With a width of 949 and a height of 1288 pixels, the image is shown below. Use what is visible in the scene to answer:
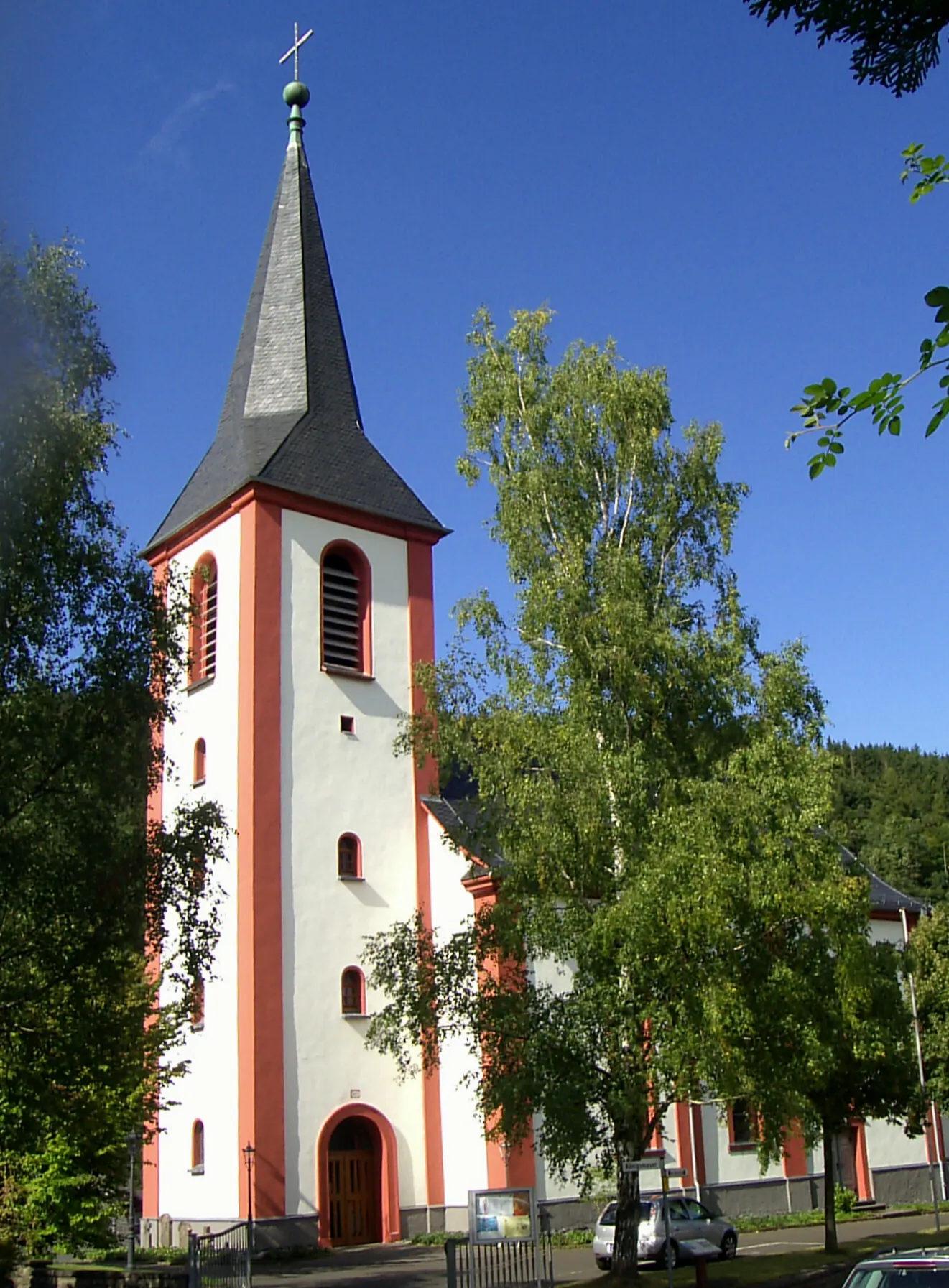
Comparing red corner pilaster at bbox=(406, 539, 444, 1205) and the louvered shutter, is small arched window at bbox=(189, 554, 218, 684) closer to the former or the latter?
the louvered shutter

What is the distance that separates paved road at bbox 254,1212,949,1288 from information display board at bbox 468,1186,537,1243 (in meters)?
3.52

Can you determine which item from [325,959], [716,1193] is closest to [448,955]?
[325,959]

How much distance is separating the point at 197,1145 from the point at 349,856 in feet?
21.1

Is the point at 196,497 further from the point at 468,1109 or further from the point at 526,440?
the point at 468,1109

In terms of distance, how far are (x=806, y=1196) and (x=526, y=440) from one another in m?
20.2

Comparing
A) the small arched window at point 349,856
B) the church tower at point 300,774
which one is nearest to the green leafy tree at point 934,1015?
the church tower at point 300,774

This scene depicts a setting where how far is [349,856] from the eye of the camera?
91.2 feet

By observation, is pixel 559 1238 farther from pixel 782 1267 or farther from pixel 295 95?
pixel 295 95

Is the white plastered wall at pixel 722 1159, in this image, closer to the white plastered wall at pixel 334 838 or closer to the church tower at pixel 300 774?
the church tower at pixel 300 774

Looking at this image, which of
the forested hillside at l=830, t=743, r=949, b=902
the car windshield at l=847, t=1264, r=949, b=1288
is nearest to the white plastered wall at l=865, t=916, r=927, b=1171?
the car windshield at l=847, t=1264, r=949, b=1288

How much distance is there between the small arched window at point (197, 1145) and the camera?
1009 inches

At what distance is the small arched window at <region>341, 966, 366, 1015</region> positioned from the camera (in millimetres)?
26500

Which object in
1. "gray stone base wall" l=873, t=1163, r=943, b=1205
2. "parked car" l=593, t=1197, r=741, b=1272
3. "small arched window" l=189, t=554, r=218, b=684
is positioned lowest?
"gray stone base wall" l=873, t=1163, r=943, b=1205

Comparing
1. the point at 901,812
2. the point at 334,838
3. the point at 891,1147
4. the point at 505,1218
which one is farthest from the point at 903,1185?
the point at 901,812
